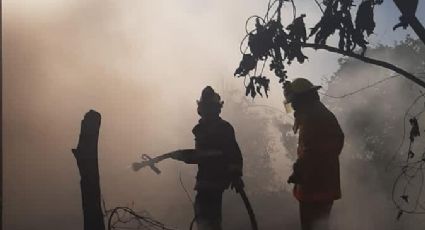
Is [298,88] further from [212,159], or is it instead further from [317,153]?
[212,159]

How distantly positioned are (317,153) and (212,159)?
167 cm

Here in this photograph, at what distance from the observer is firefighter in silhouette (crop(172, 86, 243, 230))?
21.3 feet

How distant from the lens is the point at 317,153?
17.0 ft

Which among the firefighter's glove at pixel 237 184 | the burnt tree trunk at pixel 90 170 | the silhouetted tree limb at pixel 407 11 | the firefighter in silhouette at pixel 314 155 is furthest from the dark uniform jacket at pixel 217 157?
the silhouetted tree limb at pixel 407 11

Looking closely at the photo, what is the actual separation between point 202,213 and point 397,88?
292 inches

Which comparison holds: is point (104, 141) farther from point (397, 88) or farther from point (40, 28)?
point (397, 88)

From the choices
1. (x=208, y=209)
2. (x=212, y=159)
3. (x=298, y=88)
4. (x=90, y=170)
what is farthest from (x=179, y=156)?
(x=298, y=88)

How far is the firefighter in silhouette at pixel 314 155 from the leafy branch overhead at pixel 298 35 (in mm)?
801

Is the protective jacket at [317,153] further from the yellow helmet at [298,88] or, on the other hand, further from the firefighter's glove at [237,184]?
the firefighter's glove at [237,184]

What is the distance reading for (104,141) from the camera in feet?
39.9

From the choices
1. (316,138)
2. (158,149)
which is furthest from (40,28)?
(316,138)

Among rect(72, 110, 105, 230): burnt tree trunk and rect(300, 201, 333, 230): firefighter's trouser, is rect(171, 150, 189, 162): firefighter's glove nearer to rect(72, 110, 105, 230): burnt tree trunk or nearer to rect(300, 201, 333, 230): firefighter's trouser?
rect(72, 110, 105, 230): burnt tree trunk

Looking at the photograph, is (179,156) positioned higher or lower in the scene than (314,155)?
higher

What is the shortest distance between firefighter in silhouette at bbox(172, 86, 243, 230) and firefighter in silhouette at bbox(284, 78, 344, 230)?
133 centimetres
